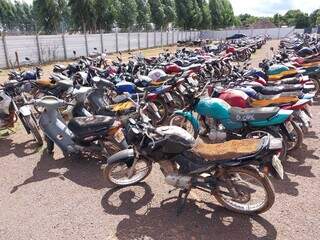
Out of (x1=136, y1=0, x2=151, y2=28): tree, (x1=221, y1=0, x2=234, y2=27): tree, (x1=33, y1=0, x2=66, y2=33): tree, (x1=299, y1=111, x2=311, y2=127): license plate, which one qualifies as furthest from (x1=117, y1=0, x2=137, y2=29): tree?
(x1=299, y1=111, x2=311, y2=127): license plate

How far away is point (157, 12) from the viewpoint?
158ft

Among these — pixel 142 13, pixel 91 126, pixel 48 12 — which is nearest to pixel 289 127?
pixel 91 126

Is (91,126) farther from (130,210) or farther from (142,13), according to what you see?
(142,13)

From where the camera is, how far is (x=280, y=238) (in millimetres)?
3262

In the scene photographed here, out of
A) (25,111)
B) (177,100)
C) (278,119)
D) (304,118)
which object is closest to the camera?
(278,119)

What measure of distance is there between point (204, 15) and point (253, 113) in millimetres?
61204

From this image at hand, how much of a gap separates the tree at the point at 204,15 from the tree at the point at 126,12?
22.4 meters

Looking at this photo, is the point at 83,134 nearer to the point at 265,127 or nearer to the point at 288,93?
the point at 265,127

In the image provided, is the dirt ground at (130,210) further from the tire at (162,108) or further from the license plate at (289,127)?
the tire at (162,108)

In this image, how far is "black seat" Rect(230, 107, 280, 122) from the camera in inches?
178

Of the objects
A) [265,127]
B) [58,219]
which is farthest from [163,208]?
[265,127]

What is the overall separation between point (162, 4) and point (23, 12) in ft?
175

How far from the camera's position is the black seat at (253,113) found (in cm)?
452

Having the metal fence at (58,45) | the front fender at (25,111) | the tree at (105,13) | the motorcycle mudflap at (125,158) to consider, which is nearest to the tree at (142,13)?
the tree at (105,13)
